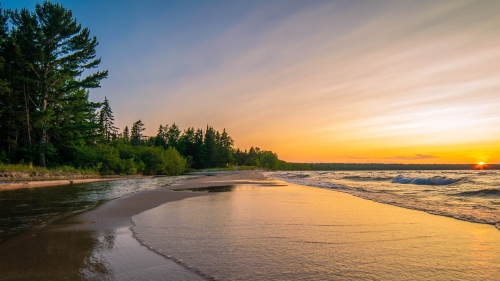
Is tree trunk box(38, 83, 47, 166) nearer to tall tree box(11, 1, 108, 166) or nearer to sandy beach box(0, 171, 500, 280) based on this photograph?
tall tree box(11, 1, 108, 166)

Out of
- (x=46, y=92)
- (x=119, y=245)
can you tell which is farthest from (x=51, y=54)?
(x=119, y=245)

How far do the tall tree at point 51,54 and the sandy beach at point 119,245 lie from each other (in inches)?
1032

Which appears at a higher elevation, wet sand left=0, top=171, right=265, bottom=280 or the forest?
the forest

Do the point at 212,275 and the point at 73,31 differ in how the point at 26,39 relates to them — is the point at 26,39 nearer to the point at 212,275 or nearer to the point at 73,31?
the point at 73,31

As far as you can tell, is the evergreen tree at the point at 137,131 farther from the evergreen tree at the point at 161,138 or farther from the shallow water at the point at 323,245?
the shallow water at the point at 323,245

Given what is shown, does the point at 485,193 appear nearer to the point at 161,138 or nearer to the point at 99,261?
the point at 99,261

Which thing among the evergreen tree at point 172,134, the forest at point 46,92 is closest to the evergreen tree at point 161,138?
the evergreen tree at point 172,134

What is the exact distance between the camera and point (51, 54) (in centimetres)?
2778

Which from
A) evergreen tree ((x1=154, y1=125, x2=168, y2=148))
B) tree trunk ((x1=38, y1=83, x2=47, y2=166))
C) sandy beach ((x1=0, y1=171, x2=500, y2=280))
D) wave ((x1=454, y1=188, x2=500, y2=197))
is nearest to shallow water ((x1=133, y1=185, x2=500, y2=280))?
sandy beach ((x1=0, y1=171, x2=500, y2=280))

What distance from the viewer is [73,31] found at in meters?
28.5

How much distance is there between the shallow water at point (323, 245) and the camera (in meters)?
3.09

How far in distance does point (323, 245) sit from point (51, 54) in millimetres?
32751

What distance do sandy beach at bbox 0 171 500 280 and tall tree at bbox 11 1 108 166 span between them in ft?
86.0

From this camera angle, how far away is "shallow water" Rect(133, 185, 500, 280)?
3086 mm
